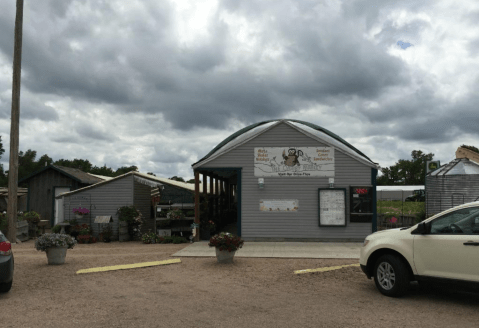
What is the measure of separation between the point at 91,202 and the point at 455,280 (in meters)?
15.4

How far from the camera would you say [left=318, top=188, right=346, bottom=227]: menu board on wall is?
15836 millimetres

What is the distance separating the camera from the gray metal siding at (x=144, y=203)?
62.2 feet

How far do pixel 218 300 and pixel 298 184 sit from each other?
932 cm

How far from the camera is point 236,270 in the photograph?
1020 centimetres

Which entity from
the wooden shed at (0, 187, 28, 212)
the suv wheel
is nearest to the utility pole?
the wooden shed at (0, 187, 28, 212)

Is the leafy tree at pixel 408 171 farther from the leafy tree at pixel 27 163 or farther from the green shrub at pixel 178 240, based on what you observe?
the green shrub at pixel 178 240

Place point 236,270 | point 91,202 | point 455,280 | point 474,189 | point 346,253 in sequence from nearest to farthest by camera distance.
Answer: point 455,280, point 236,270, point 346,253, point 91,202, point 474,189

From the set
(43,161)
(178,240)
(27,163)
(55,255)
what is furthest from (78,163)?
(55,255)

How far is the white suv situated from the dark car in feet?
20.8

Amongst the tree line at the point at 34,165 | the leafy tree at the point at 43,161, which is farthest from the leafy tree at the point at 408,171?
the leafy tree at the point at 43,161

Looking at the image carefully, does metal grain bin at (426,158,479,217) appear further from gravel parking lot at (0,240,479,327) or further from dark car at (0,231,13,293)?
dark car at (0,231,13,293)

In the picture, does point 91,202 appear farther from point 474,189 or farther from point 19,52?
point 474,189

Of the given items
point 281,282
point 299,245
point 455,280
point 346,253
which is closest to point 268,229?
point 299,245

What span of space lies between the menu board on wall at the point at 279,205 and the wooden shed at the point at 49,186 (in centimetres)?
1237
